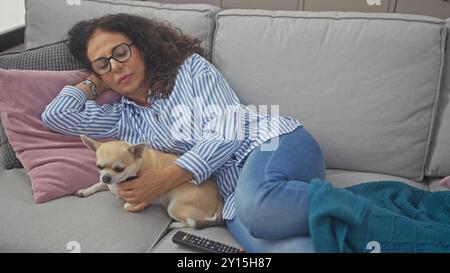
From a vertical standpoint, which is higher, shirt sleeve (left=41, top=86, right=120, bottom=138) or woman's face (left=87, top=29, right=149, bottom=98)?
woman's face (left=87, top=29, right=149, bottom=98)

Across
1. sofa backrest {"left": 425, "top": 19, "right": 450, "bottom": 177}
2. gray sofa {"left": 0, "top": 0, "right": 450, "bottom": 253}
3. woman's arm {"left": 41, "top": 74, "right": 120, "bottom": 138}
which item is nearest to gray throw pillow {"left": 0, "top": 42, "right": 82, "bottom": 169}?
gray sofa {"left": 0, "top": 0, "right": 450, "bottom": 253}

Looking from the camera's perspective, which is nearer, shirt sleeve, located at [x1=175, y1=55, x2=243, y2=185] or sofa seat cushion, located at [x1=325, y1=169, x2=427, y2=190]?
shirt sleeve, located at [x1=175, y1=55, x2=243, y2=185]

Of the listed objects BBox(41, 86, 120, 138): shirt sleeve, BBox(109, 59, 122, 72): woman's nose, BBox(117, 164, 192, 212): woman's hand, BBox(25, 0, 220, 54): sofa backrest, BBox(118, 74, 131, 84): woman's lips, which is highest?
BBox(25, 0, 220, 54): sofa backrest

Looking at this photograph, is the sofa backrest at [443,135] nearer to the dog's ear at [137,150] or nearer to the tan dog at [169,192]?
the tan dog at [169,192]

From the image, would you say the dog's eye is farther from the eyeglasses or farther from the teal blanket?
the teal blanket

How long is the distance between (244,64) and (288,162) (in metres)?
0.46

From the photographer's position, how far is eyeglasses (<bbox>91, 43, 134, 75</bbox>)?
1250 millimetres

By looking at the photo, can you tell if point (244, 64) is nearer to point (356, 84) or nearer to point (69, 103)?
point (356, 84)

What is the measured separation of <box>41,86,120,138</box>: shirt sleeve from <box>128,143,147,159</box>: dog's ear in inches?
7.7

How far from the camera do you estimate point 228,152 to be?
1.19 m

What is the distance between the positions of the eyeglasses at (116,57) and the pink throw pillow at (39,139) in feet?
0.52

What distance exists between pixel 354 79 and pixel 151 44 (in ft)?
2.28

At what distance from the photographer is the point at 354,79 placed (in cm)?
135
